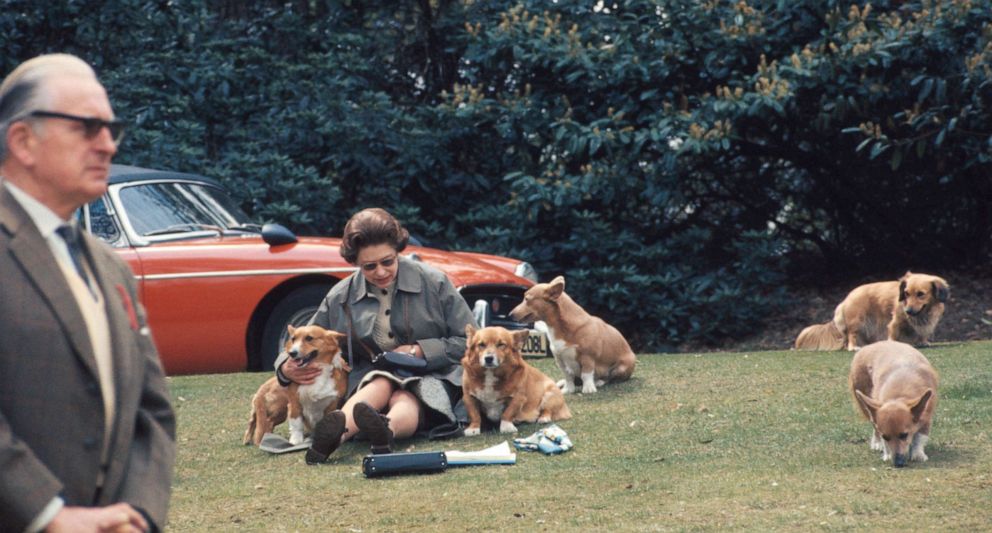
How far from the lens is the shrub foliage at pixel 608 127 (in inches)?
531

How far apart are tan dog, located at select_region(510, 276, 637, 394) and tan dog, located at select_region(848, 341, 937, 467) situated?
2312 millimetres

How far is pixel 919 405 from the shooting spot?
6473 millimetres

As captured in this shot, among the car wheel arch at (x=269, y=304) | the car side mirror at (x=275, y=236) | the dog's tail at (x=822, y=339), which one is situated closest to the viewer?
the car side mirror at (x=275, y=236)

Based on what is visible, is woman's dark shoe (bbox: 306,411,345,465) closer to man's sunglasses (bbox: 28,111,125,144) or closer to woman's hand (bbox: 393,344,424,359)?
woman's hand (bbox: 393,344,424,359)

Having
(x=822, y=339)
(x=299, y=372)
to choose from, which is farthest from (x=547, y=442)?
(x=822, y=339)

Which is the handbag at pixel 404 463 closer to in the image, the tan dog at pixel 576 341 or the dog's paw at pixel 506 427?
the dog's paw at pixel 506 427

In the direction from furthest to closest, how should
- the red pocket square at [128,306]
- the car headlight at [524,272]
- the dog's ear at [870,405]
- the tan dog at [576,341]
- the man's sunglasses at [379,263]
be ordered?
the car headlight at [524,272] → the tan dog at [576,341] → the man's sunglasses at [379,263] → the dog's ear at [870,405] → the red pocket square at [128,306]

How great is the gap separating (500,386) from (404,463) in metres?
1.29

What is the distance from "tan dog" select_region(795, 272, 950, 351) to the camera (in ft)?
37.9

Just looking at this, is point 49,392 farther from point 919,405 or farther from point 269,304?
point 269,304

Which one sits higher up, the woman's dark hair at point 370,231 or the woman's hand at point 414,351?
the woman's dark hair at point 370,231

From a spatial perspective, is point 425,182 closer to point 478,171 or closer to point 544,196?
point 478,171

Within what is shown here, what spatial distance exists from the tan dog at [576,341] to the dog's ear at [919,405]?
120 inches

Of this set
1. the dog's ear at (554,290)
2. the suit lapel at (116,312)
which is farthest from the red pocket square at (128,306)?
the dog's ear at (554,290)
